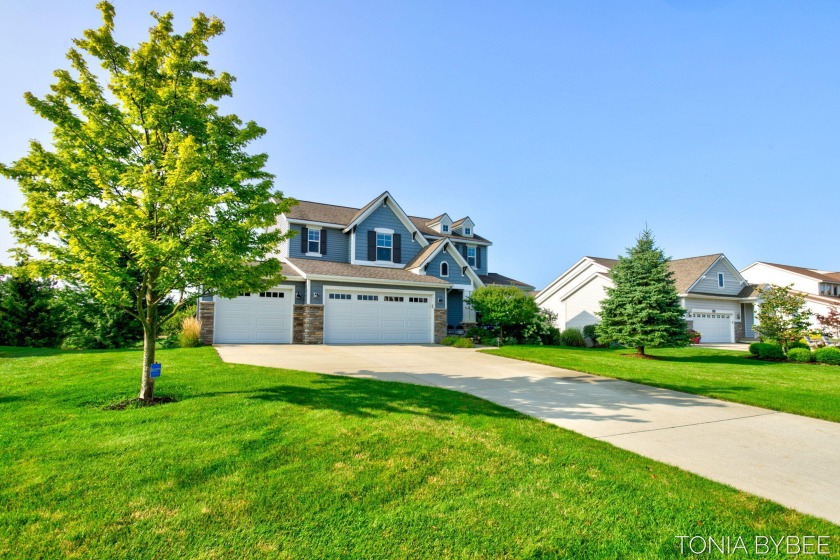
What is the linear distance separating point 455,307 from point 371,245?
6.90 m

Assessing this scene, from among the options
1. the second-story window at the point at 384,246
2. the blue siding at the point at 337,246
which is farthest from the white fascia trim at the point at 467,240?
the blue siding at the point at 337,246

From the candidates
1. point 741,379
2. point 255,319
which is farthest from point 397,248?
point 741,379

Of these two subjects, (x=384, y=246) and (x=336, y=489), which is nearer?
(x=336, y=489)

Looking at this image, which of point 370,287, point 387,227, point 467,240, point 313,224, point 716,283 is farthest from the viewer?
point 467,240

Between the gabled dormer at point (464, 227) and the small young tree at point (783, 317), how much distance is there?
1747 cm

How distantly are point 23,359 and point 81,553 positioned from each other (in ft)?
40.4

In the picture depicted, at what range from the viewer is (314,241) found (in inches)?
866

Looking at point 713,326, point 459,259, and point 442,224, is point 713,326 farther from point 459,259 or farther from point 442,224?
point 442,224

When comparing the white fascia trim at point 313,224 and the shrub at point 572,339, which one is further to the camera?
the shrub at point 572,339

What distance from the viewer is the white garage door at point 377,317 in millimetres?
18703

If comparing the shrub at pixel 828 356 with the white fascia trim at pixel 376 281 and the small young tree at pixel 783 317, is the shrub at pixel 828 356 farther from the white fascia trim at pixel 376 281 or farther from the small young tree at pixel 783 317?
the white fascia trim at pixel 376 281

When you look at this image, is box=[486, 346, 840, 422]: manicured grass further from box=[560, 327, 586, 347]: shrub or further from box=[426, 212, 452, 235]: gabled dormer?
box=[426, 212, 452, 235]: gabled dormer

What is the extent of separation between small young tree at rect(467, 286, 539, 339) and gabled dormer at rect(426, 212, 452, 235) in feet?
31.8

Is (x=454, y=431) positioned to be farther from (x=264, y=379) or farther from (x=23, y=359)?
(x=23, y=359)
